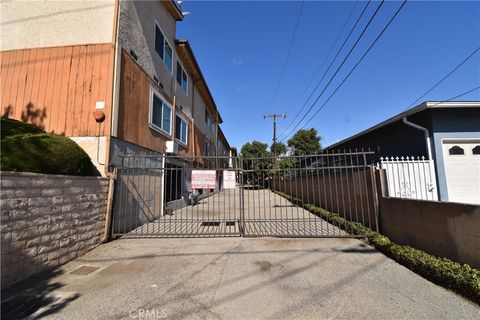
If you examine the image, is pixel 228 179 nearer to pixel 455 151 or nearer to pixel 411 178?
pixel 411 178

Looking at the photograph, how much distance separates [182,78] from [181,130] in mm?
2681

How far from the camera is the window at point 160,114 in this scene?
352 inches

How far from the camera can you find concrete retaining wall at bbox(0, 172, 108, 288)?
3.64 meters

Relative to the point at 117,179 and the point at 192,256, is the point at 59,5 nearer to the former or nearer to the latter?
the point at 117,179

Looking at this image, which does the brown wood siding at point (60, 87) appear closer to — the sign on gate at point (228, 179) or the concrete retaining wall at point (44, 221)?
the concrete retaining wall at point (44, 221)

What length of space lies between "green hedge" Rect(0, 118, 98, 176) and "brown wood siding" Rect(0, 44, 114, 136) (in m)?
1.14

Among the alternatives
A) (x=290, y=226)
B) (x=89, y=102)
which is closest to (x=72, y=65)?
(x=89, y=102)

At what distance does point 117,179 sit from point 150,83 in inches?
148

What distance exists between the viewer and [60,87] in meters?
6.78

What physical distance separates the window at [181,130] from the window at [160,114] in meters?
1.13

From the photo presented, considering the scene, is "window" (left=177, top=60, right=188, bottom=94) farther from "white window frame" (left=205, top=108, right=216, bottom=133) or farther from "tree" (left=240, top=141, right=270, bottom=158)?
"tree" (left=240, top=141, right=270, bottom=158)

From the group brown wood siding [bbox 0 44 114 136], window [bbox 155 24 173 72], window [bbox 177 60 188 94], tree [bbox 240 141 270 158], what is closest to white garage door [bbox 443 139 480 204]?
brown wood siding [bbox 0 44 114 136]

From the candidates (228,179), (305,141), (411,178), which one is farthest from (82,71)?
(305,141)

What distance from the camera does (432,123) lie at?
26.6 feet
